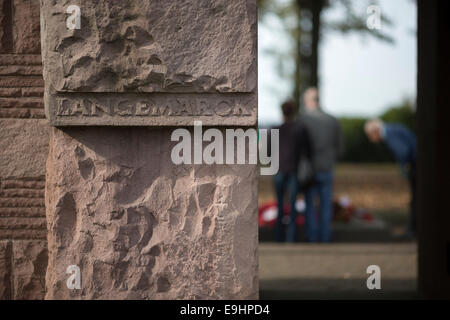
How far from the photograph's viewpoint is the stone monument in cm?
309

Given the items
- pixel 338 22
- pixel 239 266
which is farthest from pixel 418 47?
pixel 338 22

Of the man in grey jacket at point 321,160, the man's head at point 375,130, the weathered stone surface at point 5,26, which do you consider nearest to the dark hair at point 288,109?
the man in grey jacket at point 321,160

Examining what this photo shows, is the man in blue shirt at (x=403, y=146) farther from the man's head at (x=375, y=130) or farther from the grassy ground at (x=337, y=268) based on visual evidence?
the grassy ground at (x=337, y=268)

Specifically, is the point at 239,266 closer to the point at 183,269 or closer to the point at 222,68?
the point at 183,269

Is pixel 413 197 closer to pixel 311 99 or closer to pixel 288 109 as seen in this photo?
pixel 311 99

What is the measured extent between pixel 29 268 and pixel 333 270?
3082 millimetres

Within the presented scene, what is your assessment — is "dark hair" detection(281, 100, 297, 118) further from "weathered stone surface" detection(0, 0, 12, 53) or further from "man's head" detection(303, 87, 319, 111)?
"weathered stone surface" detection(0, 0, 12, 53)

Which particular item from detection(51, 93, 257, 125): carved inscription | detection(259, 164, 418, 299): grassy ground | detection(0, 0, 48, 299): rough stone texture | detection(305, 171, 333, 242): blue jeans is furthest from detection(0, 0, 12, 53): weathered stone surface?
detection(305, 171, 333, 242): blue jeans

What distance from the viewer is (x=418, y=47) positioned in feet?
14.0

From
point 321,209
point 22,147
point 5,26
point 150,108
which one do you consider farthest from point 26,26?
point 321,209

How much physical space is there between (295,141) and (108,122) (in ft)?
15.1

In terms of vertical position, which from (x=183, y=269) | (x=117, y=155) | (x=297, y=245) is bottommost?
(x=297, y=245)

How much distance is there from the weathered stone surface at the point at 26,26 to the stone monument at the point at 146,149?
0.43 m

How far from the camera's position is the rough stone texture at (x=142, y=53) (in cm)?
308
